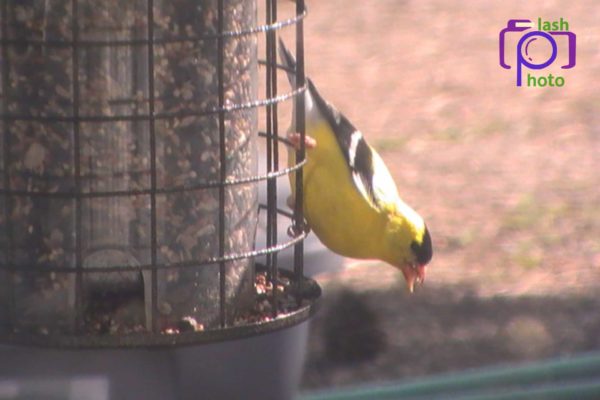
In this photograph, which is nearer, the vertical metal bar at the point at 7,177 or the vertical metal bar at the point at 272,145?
the vertical metal bar at the point at 7,177

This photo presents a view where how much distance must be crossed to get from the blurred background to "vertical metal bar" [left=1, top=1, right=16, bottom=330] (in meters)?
1.69

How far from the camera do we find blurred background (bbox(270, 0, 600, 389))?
5.97 metres

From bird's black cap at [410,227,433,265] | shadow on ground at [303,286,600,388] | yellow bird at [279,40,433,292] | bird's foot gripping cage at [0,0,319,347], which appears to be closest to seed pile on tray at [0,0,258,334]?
bird's foot gripping cage at [0,0,319,347]

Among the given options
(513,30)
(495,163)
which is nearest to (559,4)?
(513,30)

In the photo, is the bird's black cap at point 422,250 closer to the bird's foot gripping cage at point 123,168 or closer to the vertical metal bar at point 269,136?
the vertical metal bar at point 269,136

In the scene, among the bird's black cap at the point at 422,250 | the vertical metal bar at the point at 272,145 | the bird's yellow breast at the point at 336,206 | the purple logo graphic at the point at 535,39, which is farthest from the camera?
the purple logo graphic at the point at 535,39

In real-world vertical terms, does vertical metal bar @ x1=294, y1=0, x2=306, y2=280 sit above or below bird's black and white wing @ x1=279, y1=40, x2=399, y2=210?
above

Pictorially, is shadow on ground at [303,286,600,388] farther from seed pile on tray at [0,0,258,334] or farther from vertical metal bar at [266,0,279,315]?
seed pile on tray at [0,0,258,334]

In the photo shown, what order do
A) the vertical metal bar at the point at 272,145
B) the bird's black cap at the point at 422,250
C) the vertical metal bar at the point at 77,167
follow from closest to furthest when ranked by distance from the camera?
the vertical metal bar at the point at 77,167
the vertical metal bar at the point at 272,145
the bird's black cap at the point at 422,250

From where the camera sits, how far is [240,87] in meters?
2.84

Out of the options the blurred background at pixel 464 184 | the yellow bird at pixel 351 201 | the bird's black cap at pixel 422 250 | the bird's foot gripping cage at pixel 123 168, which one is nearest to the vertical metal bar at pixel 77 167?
the bird's foot gripping cage at pixel 123 168

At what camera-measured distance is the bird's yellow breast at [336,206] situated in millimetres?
4297

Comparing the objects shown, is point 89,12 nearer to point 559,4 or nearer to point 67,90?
point 67,90

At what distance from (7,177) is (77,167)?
0.60 feet
